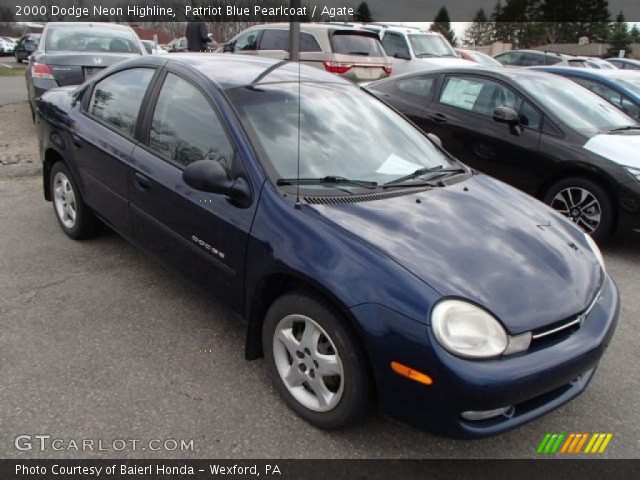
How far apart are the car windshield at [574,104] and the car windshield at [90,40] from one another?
5826mm

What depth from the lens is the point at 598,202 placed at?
476 cm

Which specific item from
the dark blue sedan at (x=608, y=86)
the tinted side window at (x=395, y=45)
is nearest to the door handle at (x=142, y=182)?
the dark blue sedan at (x=608, y=86)

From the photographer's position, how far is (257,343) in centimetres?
274

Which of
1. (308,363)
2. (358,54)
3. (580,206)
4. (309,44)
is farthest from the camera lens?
(358,54)

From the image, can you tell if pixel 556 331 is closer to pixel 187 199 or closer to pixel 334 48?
pixel 187 199

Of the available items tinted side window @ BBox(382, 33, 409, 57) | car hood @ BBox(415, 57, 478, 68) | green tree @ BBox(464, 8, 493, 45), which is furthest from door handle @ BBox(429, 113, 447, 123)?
green tree @ BBox(464, 8, 493, 45)

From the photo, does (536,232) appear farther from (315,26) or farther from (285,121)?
(315,26)

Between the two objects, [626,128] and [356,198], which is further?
[626,128]

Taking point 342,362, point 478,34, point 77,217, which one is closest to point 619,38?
point 478,34

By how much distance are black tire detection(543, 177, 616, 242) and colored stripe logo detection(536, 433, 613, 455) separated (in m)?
2.69

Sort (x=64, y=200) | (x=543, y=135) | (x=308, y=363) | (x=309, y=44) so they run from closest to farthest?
1. (x=308, y=363)
2. (x=64, y=200)
3. (x=543, y=135)
4. (x=309, y=44)

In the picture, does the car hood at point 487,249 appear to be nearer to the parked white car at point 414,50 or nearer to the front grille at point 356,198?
the front grille at point 356,198

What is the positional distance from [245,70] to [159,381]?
6.13ft
